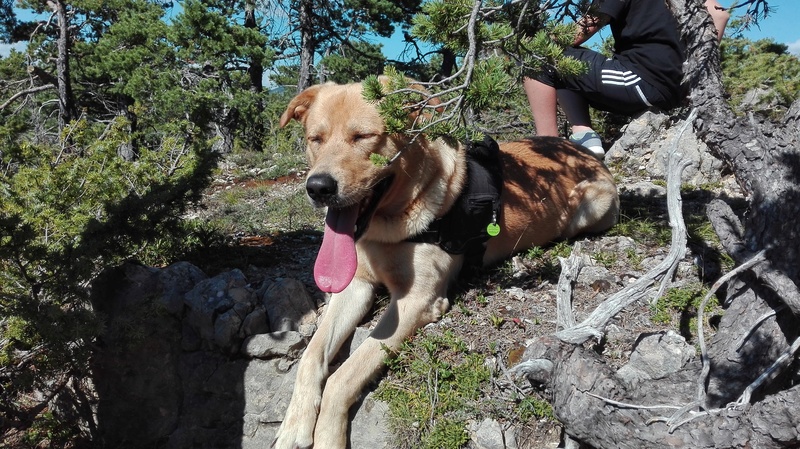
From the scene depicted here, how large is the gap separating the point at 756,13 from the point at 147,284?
163 inches

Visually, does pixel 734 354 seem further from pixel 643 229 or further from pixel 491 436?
pixel 643 229

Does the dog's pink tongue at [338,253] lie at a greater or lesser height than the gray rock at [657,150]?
lesser

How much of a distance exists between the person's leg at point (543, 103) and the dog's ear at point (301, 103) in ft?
8.14

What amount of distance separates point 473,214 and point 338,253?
38.5 inches

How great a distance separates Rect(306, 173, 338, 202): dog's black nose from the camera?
9.49ft

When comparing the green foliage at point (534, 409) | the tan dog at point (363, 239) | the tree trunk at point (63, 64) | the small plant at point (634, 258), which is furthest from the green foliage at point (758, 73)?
the tree trunk at point (63, 64)

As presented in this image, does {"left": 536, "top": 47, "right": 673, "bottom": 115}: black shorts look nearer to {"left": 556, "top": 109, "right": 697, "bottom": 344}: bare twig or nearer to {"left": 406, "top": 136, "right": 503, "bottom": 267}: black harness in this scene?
{"left": 406, "top": 136, "right": 503, "bottom": 267}: black harness

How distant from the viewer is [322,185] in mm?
2893

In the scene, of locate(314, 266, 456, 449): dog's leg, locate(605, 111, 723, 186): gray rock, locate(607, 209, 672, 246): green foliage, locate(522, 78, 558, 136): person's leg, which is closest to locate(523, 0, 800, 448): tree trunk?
locate(314, 266, 456, 449): dog's leg

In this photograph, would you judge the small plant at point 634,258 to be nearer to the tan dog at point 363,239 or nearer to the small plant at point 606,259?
the small plant at point 606,259

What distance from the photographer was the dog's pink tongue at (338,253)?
3.07 meters

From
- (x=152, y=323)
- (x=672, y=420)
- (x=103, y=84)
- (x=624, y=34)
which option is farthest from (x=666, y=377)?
(x=103, y=84)

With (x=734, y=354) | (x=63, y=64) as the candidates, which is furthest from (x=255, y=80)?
(x=734, y=354)

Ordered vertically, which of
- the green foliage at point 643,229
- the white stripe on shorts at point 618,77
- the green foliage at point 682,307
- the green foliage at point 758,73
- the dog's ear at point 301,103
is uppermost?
the green foliage at point 758,73
